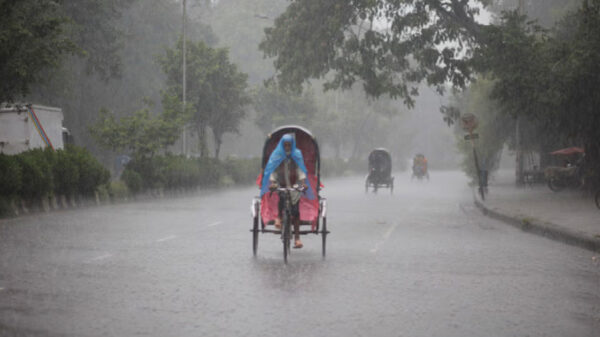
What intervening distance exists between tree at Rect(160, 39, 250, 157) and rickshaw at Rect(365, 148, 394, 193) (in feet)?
27.5

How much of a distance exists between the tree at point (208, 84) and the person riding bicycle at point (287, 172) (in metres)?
25.8

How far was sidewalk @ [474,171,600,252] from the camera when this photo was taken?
43.7 feet

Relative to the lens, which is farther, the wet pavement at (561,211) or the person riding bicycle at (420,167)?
the person riding bicycle at (420,167)

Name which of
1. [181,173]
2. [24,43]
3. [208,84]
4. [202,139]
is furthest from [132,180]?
[208,84]

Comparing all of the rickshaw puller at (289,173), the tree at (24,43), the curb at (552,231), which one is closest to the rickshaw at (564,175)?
the curb at (552,231)

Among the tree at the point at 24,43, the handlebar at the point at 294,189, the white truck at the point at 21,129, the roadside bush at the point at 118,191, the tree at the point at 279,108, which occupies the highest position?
the tree at the point at 279,108

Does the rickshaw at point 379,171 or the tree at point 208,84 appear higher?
the tree at point 208,84

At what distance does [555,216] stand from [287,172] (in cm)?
928

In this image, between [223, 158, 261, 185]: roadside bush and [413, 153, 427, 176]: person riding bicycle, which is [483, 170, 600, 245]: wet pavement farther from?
[413, 153, 427, 176]: person riding bicycle

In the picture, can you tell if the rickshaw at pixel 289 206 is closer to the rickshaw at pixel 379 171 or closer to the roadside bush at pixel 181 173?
the roadside bush at pixel 181 173

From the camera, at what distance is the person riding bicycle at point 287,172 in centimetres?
1056

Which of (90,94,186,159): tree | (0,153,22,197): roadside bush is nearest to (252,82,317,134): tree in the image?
(90,94,186,159): tree

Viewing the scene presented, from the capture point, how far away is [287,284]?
8383 mm

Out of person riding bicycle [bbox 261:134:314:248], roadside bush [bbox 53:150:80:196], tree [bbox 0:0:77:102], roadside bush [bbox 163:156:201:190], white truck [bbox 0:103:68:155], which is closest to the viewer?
person riding bicycle [bbox 261:134:314:248]
